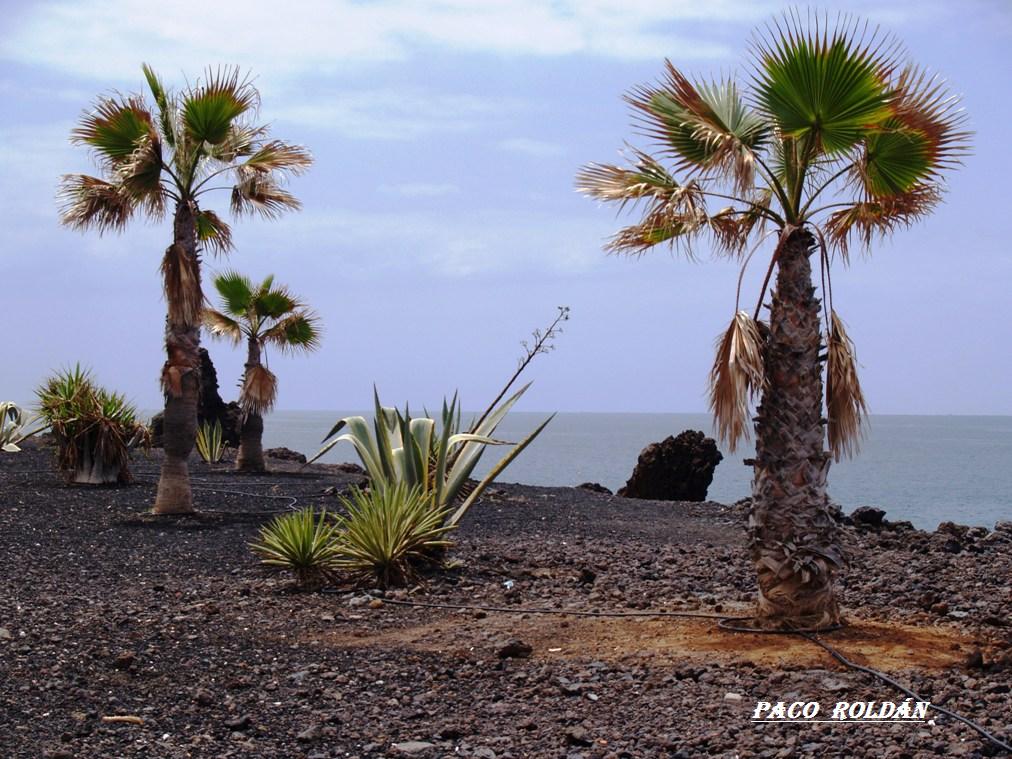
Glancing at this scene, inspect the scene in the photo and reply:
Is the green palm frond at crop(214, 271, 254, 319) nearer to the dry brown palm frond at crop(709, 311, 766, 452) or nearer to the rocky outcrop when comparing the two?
the rocky outcrop

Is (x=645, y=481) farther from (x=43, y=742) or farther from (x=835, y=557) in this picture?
(x=43, y=742)

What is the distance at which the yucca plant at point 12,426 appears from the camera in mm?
22891

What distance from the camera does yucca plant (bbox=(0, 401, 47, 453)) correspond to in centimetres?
2289

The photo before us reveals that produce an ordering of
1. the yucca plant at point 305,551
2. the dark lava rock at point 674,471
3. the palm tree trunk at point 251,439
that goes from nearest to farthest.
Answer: the yucca plant at point 305,551 → the dark lava rock at point 674,471 → the palm tree trunk at point 251,439

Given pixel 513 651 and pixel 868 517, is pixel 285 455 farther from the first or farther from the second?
pixel 513 651

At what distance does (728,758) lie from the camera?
501cm

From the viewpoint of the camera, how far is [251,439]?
71.3ft

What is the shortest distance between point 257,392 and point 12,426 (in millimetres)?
6161

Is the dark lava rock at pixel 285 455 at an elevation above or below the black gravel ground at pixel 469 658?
above

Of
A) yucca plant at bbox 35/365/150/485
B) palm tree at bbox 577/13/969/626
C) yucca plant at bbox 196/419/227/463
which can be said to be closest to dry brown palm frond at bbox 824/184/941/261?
palm tree at bbox 577/13/969/626

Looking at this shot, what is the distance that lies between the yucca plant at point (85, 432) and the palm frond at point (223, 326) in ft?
16.0

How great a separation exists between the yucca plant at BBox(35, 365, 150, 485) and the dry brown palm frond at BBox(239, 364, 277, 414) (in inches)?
156

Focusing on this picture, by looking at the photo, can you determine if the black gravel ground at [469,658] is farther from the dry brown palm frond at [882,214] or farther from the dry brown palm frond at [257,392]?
the dry brown palm frond at [257,392]

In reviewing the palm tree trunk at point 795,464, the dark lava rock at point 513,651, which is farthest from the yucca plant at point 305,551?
Answer: the palm tree trunk at point 795,464
